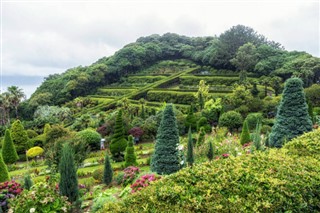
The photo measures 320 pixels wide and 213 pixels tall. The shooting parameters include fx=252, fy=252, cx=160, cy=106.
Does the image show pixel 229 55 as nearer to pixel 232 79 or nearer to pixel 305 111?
pixel 232 79

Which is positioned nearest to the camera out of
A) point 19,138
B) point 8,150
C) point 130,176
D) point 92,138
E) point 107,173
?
point 130,176

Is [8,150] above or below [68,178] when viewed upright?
below

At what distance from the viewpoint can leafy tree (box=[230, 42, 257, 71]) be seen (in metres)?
41.6

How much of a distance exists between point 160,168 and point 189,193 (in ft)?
22.4

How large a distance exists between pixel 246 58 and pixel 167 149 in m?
35.7

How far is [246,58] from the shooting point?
1639 inches

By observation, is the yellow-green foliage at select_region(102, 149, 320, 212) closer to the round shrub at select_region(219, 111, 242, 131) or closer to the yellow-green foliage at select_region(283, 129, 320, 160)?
the yellow-green foliage at select_region(283, 129, 320, 160)

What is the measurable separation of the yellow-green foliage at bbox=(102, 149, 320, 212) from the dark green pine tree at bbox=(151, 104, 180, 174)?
19.1ft

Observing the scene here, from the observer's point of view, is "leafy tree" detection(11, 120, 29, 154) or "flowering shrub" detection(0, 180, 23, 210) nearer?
"flowering shrub" detection(0, 180, 23, 210)

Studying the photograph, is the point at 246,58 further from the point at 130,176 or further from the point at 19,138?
the point at 130,176

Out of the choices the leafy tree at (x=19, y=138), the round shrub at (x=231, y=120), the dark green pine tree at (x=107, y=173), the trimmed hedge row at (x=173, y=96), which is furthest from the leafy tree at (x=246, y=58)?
the dark green pine tree at (x=107, y=173)

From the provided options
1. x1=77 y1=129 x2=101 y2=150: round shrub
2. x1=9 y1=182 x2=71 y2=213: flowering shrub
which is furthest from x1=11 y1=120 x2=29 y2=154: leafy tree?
x1=9 y1=182 x2=71 y2=213: flowering shrub

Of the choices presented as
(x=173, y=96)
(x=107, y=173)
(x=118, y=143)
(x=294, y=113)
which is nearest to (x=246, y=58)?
(x=173, y=96)

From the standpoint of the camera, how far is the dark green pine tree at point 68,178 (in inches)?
268
